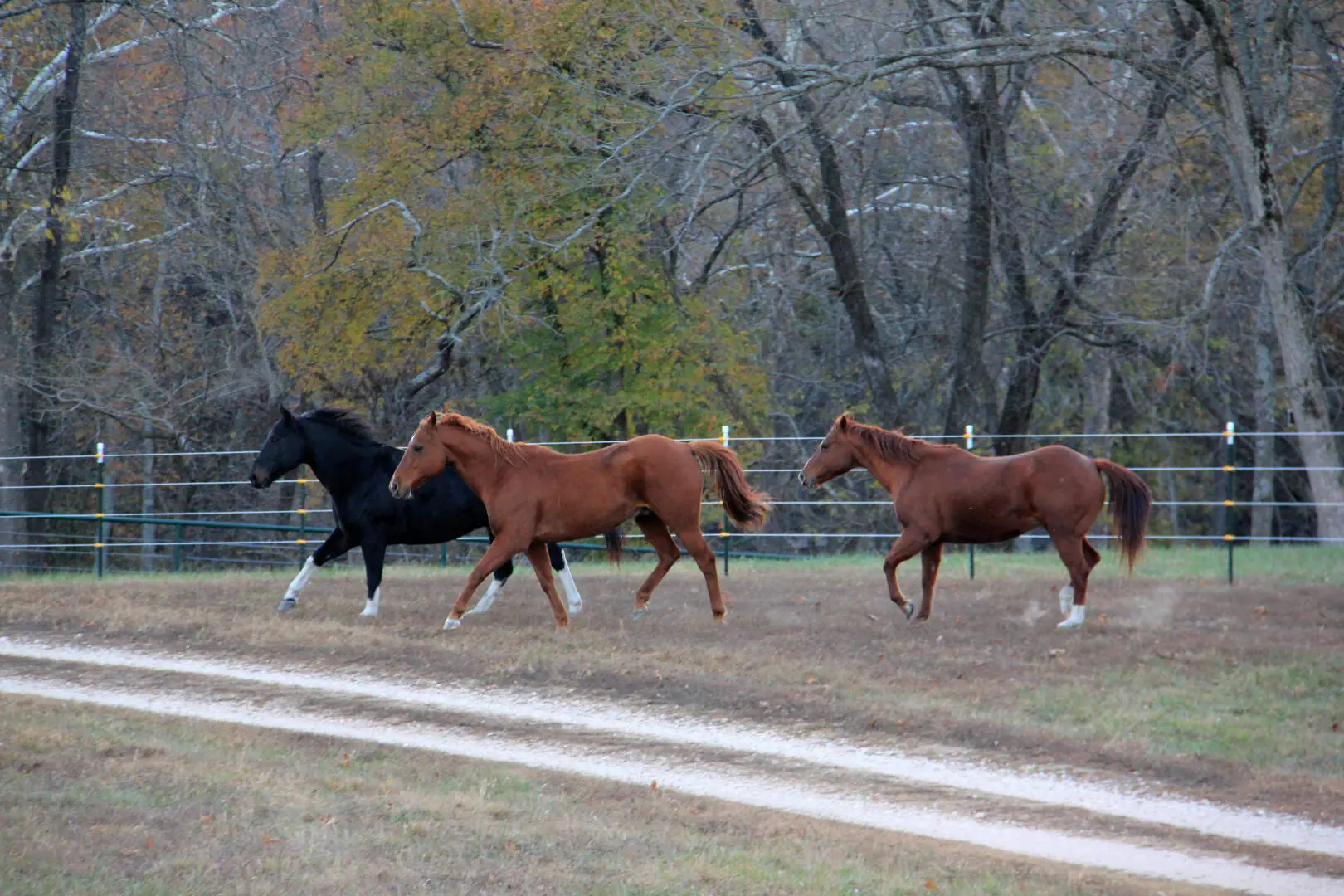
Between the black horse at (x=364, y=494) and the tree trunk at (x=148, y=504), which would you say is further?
the tree trunk at (x=148, y=504)

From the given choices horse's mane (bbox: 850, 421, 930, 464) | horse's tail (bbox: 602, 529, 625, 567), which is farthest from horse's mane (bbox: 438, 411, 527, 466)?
horse's mane (bbox: 850, 421, 930, 464)

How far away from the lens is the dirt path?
21.2 ft

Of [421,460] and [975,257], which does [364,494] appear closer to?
[421,460]

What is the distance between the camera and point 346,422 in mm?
13227

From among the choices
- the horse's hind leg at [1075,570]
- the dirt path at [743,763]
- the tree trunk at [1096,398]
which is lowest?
the dirt path at [743,763]

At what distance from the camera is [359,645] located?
11391 millimetres

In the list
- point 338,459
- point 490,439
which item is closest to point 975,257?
point 490,439

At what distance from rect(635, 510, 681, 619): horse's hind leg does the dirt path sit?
9.63ft

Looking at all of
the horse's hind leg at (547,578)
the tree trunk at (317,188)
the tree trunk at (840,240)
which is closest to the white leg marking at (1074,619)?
the horse's hind leg at (547,578)

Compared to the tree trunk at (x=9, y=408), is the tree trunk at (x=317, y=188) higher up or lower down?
higher up

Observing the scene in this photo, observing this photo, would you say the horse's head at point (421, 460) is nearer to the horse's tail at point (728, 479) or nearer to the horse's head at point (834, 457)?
the horse's tail at point (728, 479)

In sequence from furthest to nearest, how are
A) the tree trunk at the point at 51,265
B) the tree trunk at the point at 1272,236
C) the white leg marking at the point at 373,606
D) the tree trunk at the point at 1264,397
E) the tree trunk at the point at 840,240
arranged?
1. the tree trunk at the point at 1264,397
2. the tree trunk at the point at 51,265
3. the tree trunk at the point at 840,240
4. the tree trunk at the point at 1272,236
5. the white leg marking at the point at 373,606

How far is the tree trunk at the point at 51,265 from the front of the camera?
2042 cm

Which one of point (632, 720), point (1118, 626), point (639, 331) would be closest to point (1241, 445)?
point (639, 331)
